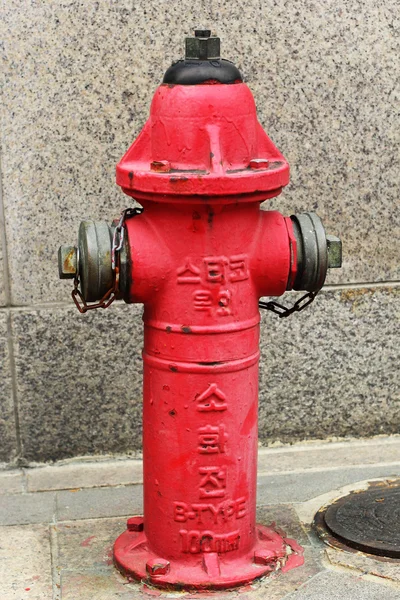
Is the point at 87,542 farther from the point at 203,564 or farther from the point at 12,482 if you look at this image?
the point at 12,482

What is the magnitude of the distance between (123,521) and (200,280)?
1.20m

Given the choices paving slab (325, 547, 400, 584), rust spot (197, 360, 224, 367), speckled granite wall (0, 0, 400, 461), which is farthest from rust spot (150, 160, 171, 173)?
paving slab (325, 547, 400, 584)

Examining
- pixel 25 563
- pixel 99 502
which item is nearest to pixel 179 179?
pixel 25 563

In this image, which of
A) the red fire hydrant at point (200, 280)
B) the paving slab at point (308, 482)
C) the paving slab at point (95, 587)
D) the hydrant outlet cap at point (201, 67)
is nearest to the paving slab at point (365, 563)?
the red fire hydrant at point (200, 280)

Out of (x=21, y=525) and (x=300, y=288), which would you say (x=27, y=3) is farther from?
(x=21, y=525)

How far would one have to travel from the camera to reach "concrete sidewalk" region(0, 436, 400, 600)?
10.7ft

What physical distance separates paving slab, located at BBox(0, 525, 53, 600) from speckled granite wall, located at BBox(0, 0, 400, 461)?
2.08 ft

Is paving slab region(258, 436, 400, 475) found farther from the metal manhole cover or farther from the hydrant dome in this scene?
the hydrant dome

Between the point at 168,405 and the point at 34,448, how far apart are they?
1306mm

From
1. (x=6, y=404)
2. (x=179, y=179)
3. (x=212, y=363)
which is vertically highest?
(x=179, y=179)

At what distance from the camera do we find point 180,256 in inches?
120

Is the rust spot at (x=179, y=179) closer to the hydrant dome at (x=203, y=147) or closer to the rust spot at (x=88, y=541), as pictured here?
the hydrant dome at (x=203, y=147)

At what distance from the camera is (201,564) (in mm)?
3268

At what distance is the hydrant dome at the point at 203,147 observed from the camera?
292 cm
